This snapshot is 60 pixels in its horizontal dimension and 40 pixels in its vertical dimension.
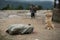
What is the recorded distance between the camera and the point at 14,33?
1014cm

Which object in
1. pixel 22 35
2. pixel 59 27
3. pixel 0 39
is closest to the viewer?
pixel 0 39

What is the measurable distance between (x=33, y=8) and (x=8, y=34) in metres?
5.74

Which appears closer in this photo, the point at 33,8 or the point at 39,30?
the point at 39,30

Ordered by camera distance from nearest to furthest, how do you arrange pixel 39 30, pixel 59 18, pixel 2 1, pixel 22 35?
pixel 22 35
pixel 39 30
pixel 59 18
pixel 2 1

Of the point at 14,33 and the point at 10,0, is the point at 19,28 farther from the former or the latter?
the point at 10,0

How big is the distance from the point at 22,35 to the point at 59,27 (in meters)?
2.59

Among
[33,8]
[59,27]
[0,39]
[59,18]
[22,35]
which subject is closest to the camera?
[0,39]

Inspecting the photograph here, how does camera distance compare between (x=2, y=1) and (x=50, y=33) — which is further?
(x=2, y=1)

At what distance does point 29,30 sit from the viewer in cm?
1033

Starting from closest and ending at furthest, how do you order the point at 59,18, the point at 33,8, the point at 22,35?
the point at 22,35 → the point at 59,18 → the point at 33,8

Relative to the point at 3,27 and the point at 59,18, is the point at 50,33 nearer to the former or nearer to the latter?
the point at 3,27

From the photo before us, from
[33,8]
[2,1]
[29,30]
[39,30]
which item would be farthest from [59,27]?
[2,1]

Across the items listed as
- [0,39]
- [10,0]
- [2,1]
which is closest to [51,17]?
[0,39]

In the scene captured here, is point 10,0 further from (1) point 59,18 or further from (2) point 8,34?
(2) point 8,34
